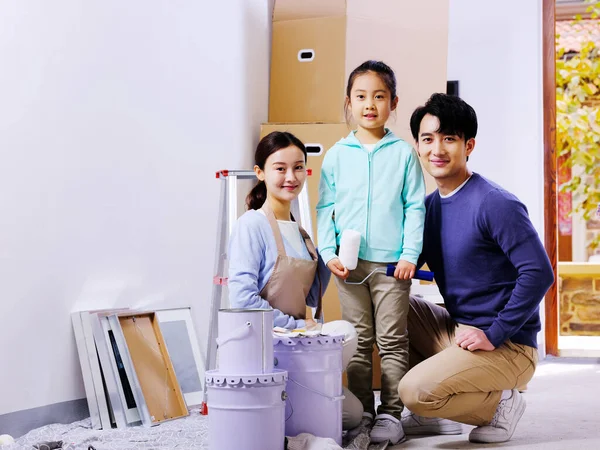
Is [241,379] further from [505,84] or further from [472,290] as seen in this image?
[505,84]

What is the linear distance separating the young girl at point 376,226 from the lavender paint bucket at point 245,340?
1.32 feet

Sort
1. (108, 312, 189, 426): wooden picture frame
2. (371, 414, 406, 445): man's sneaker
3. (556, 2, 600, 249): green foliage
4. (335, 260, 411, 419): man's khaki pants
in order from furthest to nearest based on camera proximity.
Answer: (556, 2, 600, 249): green foliage → (108, 312, 189, 426): wooden picture frame → (335, 260, 411, 419): man's khaki pants → (371, 414, 406, 445): man's sneaker

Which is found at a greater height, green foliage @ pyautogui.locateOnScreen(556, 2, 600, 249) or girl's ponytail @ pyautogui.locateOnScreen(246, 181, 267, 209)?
green foliage @ pyautogui.locateOnScreen(556, 2, 600, 249)

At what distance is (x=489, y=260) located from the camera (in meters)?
2.08

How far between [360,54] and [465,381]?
176 centimetres

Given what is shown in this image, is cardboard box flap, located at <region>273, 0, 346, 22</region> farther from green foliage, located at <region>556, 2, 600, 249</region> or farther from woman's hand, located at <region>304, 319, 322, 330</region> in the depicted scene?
green foliage, located at <region>556, 2, 600, 249</region>

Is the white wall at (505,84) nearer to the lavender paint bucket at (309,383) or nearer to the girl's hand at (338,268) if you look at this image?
the girl's hand at (338,268)

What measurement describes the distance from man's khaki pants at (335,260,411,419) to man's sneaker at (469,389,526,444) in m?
0.23

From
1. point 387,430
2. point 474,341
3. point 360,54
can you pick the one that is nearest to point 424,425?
point 387,430

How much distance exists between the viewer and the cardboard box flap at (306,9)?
11.0 ft

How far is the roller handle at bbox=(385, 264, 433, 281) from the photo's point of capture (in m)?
2.07

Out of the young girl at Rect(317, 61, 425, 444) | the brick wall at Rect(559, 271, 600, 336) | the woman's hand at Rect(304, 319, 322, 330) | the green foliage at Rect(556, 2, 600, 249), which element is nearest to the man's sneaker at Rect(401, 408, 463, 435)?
the young girl at Rect(317, 61, 425, 444)

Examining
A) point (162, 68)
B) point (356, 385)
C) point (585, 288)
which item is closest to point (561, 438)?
point (356, 385)

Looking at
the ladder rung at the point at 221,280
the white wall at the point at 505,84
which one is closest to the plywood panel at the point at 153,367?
the ladder rung at the point at 221,280
